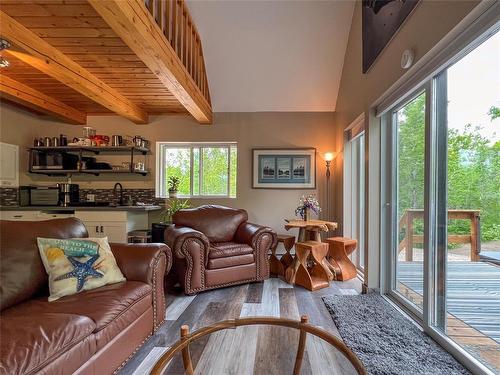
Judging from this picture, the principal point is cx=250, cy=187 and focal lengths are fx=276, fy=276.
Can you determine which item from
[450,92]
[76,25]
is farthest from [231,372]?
[76,25]

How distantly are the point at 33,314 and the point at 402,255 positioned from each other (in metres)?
2.80

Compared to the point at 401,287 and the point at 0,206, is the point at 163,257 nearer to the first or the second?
the point at 401,287

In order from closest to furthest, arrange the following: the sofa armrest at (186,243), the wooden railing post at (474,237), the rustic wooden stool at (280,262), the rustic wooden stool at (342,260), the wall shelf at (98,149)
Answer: the wooden railing post at (474,237), the sofa armrest at (186,243), the rustic wooden stool at (342,260), the rustic wooden stool at (280,262), the wall shelf at (98,149)

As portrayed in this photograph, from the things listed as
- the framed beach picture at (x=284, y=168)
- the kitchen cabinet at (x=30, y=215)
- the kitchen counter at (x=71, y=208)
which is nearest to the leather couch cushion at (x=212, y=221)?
the kitchen counter at (x=71, y=208)

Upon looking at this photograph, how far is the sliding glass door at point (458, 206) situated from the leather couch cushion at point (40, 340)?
6.97 feet

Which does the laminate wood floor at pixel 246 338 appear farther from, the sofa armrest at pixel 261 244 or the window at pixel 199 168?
the window at pixel 199 168

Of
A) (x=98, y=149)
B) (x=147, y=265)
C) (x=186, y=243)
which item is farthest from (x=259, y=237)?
(x=98, y=149)

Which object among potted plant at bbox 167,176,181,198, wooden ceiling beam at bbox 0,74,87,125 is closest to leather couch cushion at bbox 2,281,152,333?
potted plant at bbox 167,176,181,198

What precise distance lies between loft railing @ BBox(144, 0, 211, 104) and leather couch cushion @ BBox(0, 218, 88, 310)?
197 centimetres

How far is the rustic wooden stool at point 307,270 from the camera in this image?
3168 millimetres

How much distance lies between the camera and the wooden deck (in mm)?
1574

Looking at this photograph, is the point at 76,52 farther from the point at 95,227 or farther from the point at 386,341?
the point at 386,341

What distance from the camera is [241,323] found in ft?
3.38

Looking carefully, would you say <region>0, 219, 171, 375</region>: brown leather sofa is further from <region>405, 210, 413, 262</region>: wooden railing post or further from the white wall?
the white wall
